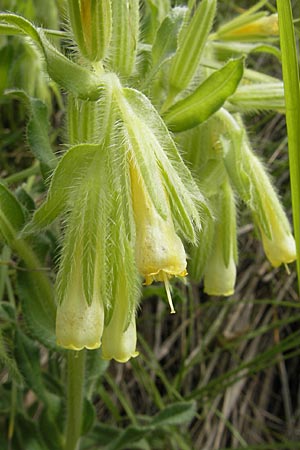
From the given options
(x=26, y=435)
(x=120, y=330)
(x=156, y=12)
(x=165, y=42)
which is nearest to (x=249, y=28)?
(x=156, y=12)

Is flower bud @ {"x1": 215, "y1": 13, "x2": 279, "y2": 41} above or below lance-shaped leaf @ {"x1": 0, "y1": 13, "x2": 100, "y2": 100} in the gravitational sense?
above

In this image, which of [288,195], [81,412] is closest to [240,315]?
[288,195]

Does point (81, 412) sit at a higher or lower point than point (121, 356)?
lower

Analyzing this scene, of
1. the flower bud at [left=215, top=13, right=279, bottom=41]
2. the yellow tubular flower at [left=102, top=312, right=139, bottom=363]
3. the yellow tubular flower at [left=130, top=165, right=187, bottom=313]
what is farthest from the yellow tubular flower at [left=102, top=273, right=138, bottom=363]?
the flower bud at [left=215, top=13, right=279, bottom=41]

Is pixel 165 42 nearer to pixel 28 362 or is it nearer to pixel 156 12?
pixel 156 12

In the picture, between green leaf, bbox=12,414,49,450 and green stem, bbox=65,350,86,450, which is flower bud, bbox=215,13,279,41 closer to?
green stem, bbox=65,350,86,450

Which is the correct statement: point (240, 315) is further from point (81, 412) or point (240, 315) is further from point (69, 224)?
point (69, 224)
